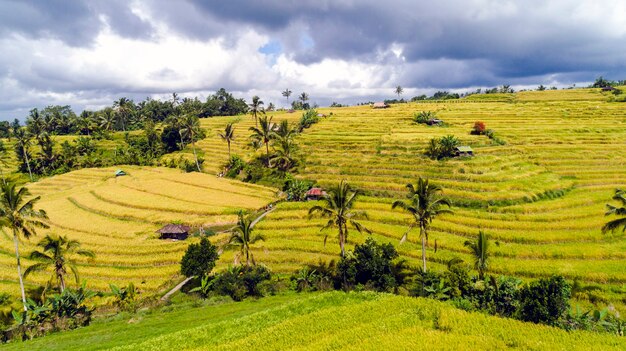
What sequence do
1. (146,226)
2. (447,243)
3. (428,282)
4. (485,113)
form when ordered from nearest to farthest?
(428,282)
(447,243)
(146,226)
(485,113)

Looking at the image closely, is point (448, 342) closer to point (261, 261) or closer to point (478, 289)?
point (478, 289)

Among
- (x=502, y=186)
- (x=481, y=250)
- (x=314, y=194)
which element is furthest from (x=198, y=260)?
(x=502, y=186)

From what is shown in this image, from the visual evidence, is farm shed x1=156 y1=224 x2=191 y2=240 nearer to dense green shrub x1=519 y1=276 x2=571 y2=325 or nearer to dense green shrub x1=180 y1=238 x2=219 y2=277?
dense green shrub x1=180 y1=238 x2=219 y2=277

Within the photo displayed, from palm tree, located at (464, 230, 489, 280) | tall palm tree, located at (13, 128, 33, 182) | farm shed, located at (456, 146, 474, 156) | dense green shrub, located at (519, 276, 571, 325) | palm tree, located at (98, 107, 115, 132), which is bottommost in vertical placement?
dense green shrub, located at (519, 276, 571, 325)

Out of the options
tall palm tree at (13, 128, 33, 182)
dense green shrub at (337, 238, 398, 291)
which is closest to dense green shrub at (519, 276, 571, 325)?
dense green shrub at (337, 238, 398, 291)

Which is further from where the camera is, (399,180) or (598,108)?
(598,108)

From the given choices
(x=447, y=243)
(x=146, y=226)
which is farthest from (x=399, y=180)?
(x=146, y=226)

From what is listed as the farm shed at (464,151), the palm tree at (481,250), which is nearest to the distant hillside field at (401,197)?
the farm shed at (464,151)
